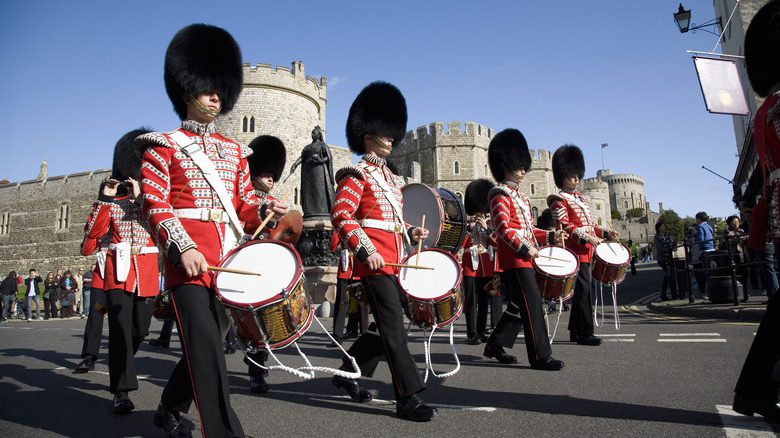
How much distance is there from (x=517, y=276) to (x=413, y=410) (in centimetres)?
231

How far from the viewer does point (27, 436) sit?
3441 millimetres

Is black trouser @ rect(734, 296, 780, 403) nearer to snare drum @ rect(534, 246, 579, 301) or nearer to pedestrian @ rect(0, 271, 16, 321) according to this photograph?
snare drum @ rect(534, 246, 579, 301)

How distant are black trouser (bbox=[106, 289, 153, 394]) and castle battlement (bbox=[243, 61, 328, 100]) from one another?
3342 centimetres

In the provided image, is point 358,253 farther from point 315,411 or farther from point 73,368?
point 73,368

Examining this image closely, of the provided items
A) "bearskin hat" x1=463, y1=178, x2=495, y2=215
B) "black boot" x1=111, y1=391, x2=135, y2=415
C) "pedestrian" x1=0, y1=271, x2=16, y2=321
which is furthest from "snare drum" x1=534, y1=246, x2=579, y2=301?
"pedestrian" x1=0, y1=271, x2=16, y2=321

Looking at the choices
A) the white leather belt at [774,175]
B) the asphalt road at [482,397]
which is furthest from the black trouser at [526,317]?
the white leather belt at [774,175]

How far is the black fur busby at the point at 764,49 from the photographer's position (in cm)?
336

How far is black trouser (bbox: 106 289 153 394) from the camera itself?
413cm

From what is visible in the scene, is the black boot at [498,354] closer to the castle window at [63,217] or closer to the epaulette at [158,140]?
the epaulette at [158,140]

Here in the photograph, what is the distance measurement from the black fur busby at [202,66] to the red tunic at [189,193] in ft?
0.81

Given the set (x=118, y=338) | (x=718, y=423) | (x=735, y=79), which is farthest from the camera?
(x=735, y=79)

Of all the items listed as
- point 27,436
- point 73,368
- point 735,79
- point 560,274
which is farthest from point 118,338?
point 735,79

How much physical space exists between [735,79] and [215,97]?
1200cm

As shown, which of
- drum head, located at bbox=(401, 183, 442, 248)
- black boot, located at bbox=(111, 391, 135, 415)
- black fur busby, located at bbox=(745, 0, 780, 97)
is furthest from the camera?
drum head, located at bbox=(401, 183, 442, 248)
